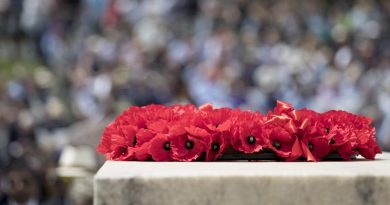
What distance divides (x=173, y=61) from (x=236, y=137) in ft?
30.2

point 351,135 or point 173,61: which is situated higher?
point 351,135

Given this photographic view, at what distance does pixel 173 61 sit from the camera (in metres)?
12.5

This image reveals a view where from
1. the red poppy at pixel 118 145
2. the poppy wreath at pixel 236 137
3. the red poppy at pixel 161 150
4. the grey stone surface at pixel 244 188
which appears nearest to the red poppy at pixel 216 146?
the poppy wreath at pixel 236 137

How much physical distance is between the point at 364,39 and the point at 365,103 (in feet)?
6.14

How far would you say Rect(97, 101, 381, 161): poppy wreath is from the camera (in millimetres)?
3277

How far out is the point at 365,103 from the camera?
10984 mm

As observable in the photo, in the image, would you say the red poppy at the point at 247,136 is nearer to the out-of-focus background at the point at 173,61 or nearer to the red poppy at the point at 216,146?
the red poppy at the point at 216,146

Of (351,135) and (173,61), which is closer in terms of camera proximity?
(351,135)

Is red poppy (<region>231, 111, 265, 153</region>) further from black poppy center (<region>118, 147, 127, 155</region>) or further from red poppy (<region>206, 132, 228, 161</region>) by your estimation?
black poppy center (<region>118, 147, 127, 155</region>)

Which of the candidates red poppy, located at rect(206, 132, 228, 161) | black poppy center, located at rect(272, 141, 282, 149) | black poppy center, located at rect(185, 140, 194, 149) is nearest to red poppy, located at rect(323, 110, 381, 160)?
black poppy center, located at rect(272, 141, 282, 149)

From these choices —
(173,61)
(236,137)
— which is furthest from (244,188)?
(173,61)

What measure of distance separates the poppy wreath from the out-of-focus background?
19.8ft

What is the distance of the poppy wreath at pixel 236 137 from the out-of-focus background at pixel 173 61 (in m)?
→ 6.03

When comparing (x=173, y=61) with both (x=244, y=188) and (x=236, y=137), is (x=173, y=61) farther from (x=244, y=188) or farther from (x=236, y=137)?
(x=244, y=188)
